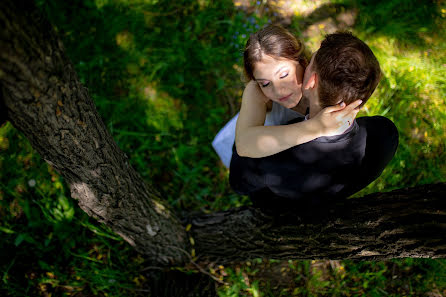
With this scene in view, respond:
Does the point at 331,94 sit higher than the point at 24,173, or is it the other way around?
the point at 331,94

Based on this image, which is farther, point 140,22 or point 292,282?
point 140,22

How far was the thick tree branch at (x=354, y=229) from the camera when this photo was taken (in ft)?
4.53

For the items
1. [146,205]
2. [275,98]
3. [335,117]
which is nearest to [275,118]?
[275,98]

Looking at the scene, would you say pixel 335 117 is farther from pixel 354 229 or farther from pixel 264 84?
pixel 354 229

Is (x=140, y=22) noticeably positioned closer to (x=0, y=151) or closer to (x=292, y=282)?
(x=0, y=151)

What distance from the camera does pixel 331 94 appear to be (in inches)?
50.1

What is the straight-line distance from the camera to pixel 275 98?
1654 millimetres

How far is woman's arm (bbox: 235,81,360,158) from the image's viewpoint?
4.26ft

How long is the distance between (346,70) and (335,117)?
0.22m

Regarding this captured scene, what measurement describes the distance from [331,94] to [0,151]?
2976 millimetres

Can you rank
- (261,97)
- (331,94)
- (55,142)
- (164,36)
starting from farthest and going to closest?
(164,36) < (261,97) < (331,94) < (55,142)

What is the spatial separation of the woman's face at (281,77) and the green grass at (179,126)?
148 cm

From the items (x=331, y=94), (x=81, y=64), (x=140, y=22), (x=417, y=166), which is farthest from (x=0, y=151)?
(x=417, y=166)

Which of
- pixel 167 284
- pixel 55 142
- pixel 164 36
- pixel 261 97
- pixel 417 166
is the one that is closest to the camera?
pixel 55 142
